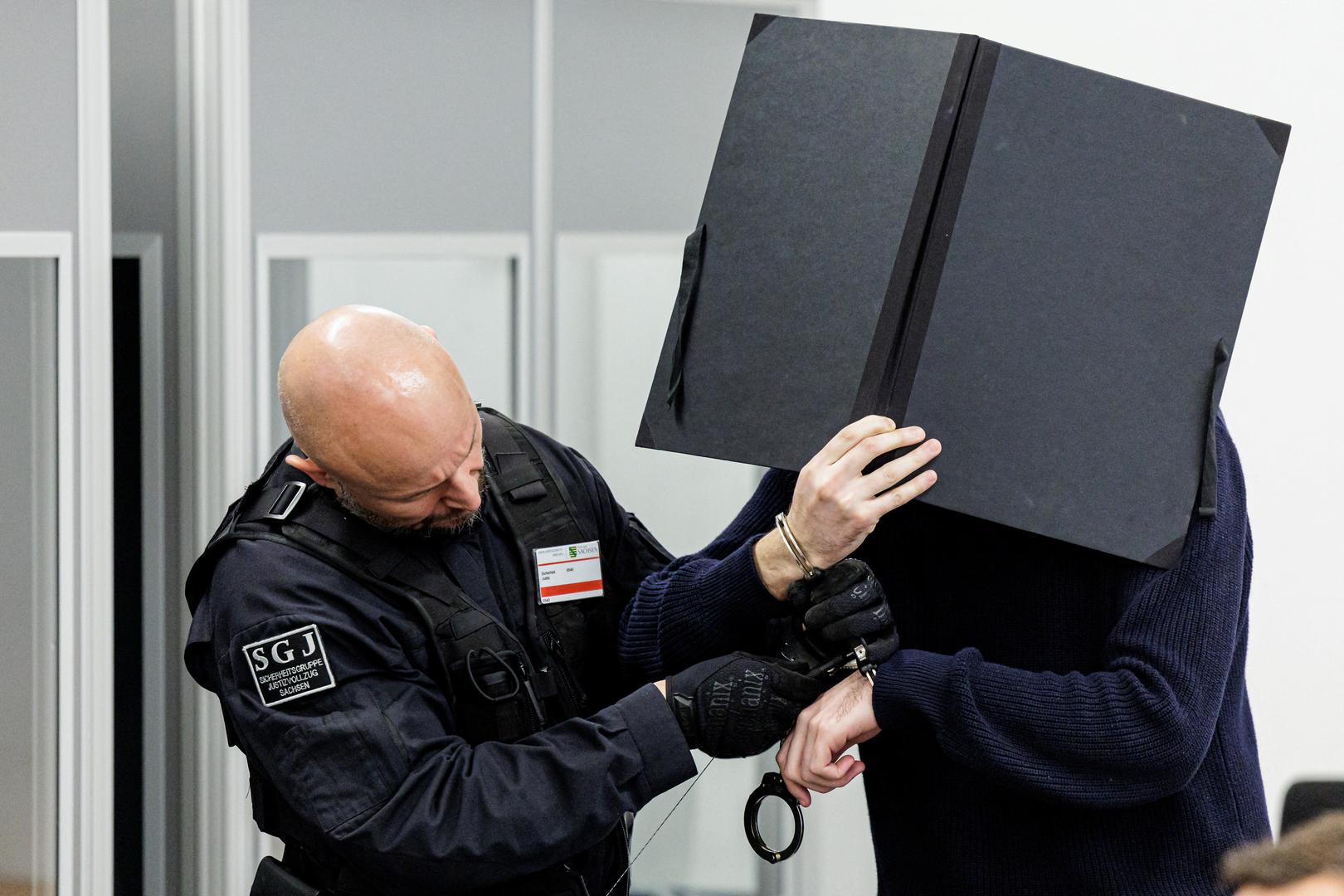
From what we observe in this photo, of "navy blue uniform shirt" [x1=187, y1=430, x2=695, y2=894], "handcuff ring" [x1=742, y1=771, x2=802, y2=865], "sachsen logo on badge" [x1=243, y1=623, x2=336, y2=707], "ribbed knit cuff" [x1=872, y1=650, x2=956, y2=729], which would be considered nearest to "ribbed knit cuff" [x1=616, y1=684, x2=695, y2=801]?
"navy blue uniform shirt" [x1=187, y1=430, x2=695, y2=894]

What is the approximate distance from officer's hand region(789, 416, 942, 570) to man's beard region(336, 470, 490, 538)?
1.28ft

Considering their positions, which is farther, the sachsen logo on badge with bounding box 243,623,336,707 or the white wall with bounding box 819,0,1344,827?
the white wall with bounding box 819,0,1344,827

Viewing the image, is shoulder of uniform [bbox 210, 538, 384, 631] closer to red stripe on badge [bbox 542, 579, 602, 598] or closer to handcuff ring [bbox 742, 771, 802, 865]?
red stripe on badge [bbox 542, 579, 602, 598]

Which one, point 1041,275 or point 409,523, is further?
point 409,523

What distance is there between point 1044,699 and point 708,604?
0.37 meters

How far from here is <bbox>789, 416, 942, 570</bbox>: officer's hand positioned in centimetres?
115

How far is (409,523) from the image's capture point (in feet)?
4.58

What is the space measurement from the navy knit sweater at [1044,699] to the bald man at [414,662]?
11cm

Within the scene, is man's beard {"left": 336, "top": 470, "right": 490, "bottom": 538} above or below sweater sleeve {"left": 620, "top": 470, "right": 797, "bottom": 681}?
above

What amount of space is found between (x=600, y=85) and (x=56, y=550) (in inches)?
49.3

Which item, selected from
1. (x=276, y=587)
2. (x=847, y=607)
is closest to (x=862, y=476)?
(x=847, y=607)

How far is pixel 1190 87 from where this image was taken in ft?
7.66

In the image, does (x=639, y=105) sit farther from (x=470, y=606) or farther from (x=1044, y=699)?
(x=1044, y=699)

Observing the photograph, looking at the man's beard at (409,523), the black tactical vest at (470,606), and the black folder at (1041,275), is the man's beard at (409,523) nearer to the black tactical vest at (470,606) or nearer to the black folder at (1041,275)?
the black tactical vest at (470,606)
